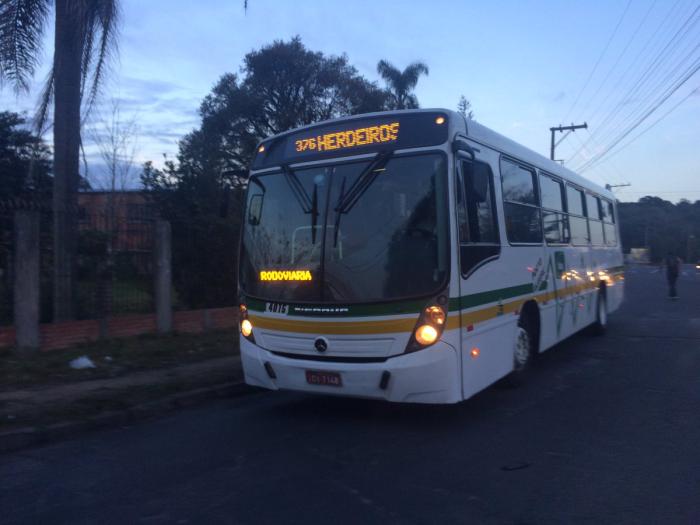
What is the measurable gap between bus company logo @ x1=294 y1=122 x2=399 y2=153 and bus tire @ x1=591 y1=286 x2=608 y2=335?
826 centimetres

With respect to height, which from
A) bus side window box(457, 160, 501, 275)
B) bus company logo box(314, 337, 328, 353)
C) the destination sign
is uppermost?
the destination sign

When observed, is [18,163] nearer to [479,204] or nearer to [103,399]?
[103,399]

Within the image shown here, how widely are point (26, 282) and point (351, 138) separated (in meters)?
5.97

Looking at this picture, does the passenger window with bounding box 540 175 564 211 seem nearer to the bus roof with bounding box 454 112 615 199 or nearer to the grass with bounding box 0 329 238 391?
the bus roof with bounding box 454 112 615 199

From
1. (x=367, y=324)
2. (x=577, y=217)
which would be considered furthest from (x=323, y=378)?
(x=577, y=217)

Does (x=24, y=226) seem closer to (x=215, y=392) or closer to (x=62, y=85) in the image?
(x=62, y=85)

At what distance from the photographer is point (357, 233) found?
6977mm

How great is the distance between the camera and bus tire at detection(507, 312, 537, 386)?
865cm

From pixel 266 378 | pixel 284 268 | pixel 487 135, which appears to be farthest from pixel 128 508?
pixel 487 135

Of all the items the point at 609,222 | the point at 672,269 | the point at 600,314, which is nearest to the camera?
the point at 600,314

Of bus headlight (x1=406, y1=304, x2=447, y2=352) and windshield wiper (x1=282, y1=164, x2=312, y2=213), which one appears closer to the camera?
bus headlight (x1=406, y1=304, x2=447, y2=352)

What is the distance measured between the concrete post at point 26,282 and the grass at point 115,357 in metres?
0.30

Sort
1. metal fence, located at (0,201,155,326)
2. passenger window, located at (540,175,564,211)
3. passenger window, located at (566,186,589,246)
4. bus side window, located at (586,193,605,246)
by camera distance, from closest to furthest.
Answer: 1. passenger window, located at (540,175,564,211)
2. metal fence, located at (0,201,155,326)
3. passenger window, located at (566,186,589,246)
4. bus side window, located at (586,193,605,246)

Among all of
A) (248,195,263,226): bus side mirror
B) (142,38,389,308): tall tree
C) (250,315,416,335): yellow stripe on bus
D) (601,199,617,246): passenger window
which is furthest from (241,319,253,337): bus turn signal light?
(142,38,389,308): tall tree
